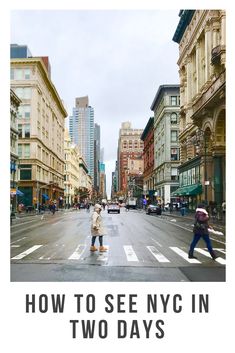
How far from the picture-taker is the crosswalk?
45.4 feet

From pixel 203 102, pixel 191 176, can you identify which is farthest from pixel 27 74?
pixel 203 102

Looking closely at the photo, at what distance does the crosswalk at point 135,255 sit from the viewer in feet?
45.4

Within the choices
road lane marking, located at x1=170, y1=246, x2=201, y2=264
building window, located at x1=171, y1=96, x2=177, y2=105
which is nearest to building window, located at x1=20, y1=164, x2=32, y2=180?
building window, located at x1=171, y1=96, x2=177, y2=105

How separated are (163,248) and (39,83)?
74661 mm

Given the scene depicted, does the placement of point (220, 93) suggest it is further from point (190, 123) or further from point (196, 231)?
point (196, 231)

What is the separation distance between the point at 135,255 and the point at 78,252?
230 centimetres

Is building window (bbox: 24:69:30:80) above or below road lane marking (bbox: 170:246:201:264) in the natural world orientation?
above

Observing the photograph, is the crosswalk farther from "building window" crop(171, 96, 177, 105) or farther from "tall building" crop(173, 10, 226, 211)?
"building window" crop(171, 96, 177, 105)

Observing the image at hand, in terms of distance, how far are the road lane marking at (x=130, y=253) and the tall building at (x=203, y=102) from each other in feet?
70.9

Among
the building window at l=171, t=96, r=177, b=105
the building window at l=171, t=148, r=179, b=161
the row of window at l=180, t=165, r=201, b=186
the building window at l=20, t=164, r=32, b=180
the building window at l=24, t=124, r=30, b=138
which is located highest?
the building window at l=171, t=96, r=177, b=105

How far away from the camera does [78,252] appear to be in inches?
620

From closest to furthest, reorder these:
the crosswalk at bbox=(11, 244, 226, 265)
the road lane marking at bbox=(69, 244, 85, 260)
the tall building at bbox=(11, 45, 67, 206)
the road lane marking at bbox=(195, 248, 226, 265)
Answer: the road lane marking at bbox=(195, 248, 226, 265) → the crosswalk at bbox=(11, 244, 226, 265) → the road lane marking at bbox=(69, 244, 85, 260) → the tall building at bbox=(11, 45, 67, 206)

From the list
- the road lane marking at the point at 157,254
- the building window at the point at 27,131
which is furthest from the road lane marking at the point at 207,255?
the building window at the point at 27,131

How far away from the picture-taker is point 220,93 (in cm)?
3897
